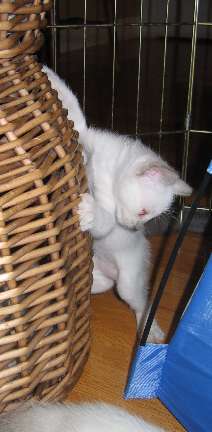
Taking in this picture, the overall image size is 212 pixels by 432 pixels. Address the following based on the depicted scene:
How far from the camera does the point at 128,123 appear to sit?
274 cm

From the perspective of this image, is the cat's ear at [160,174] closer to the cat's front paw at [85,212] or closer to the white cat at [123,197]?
the white cat at [123,197]

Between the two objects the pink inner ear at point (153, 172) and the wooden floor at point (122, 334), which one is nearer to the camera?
the wooden floor at point (122, 334)

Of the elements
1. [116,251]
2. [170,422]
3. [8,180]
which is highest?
[8,180]

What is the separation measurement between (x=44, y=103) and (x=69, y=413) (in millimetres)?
463

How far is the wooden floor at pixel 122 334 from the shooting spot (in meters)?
1.04

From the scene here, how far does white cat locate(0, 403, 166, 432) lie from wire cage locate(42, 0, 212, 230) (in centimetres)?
142

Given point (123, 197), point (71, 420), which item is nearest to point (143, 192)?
point (123, 197)

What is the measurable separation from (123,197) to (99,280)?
0.26 metres

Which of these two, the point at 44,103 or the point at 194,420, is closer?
the point at 44,103

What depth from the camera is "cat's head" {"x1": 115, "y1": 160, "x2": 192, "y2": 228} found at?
47.4 inches

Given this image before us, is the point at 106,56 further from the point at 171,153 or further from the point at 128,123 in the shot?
the point at 171,153

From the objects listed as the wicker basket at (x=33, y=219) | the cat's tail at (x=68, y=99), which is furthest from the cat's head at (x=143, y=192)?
Result: the wicker basket at (x=33, y=219)

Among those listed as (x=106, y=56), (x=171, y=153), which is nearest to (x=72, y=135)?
(x=171, y=153)

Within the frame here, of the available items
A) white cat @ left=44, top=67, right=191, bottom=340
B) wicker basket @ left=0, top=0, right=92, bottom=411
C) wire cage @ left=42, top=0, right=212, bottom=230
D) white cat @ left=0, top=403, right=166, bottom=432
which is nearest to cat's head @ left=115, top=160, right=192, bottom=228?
white cat @ left=44, top=67, right=191, bottom=340
